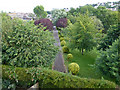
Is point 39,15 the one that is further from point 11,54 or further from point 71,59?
point 11,54

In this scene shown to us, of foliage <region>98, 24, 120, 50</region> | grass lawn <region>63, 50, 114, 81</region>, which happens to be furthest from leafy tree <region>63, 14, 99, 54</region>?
grass lawn <region>63, 50, 114, 81</region>

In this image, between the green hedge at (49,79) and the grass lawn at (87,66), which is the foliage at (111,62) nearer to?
the grass lawn at (87,66)

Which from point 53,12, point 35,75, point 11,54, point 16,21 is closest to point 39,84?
point 35,75

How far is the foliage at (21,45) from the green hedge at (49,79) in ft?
1.63

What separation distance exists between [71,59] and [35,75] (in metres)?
5.81

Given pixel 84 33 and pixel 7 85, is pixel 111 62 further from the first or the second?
pixel 7 85

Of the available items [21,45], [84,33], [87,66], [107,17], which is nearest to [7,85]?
[21,45]

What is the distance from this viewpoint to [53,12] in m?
25.2

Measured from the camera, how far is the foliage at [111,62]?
5486mm

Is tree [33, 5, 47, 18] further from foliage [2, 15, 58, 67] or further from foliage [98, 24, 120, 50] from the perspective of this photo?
foliage [2, 15, 58, 67]

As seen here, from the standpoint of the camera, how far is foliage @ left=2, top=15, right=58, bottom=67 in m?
5.68

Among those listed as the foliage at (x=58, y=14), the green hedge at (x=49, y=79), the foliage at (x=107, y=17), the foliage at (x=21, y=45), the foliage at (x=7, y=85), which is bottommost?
the foliage at (x=7, y=85)

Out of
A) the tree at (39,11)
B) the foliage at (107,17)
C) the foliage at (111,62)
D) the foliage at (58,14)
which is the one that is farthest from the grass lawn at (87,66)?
the tree at (39,11)

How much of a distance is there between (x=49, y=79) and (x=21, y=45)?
2441 mm
